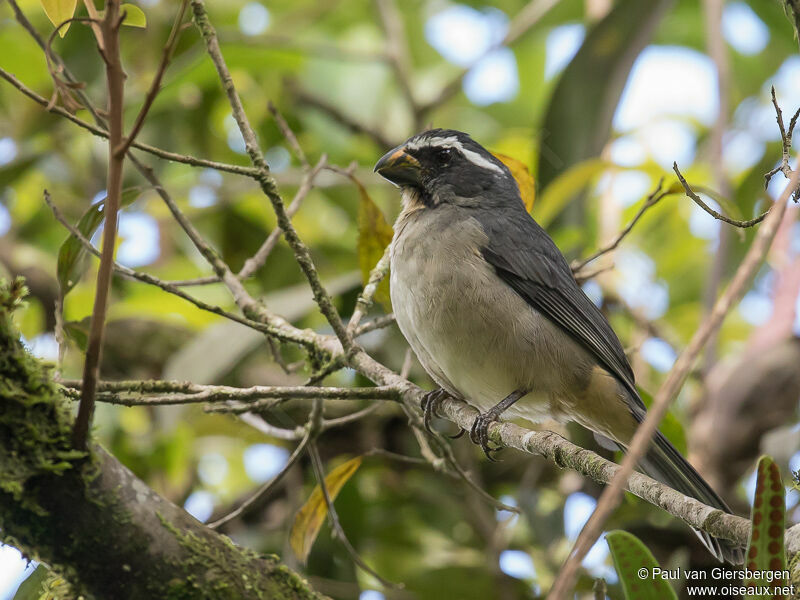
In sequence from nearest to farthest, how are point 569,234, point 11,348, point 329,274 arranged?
1. point 11,348
2. point 569,234
3. point 329,274

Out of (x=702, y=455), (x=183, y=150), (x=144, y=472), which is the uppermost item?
(x=183, y=150)

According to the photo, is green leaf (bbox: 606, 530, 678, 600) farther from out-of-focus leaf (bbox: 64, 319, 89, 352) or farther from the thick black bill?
the thick black bill

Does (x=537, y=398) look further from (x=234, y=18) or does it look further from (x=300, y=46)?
(x=234, y=18)

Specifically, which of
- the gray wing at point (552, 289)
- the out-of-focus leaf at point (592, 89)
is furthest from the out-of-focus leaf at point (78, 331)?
the out-of-focus leaf at point (592, 89)

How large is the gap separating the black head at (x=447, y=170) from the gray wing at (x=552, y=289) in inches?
11.6

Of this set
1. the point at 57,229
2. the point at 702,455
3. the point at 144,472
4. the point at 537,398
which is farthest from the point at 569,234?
the point at 57,229

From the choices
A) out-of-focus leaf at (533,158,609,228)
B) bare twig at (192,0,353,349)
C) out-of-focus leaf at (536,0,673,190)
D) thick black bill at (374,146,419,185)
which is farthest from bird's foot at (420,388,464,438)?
out-of-focus leaf at (536,0,673,190)

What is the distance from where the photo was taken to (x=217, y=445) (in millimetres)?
5938

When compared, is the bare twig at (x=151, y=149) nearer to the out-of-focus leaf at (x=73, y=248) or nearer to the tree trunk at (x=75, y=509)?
the out-of-focus leaf at (x=73, y=248)

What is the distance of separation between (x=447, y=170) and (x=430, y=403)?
1.27 metres

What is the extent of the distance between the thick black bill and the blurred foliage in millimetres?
396

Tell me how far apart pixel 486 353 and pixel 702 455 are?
1.74 m

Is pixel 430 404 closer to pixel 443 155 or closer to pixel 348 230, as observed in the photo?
pixel 443 155

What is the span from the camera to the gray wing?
3787 millimetres
